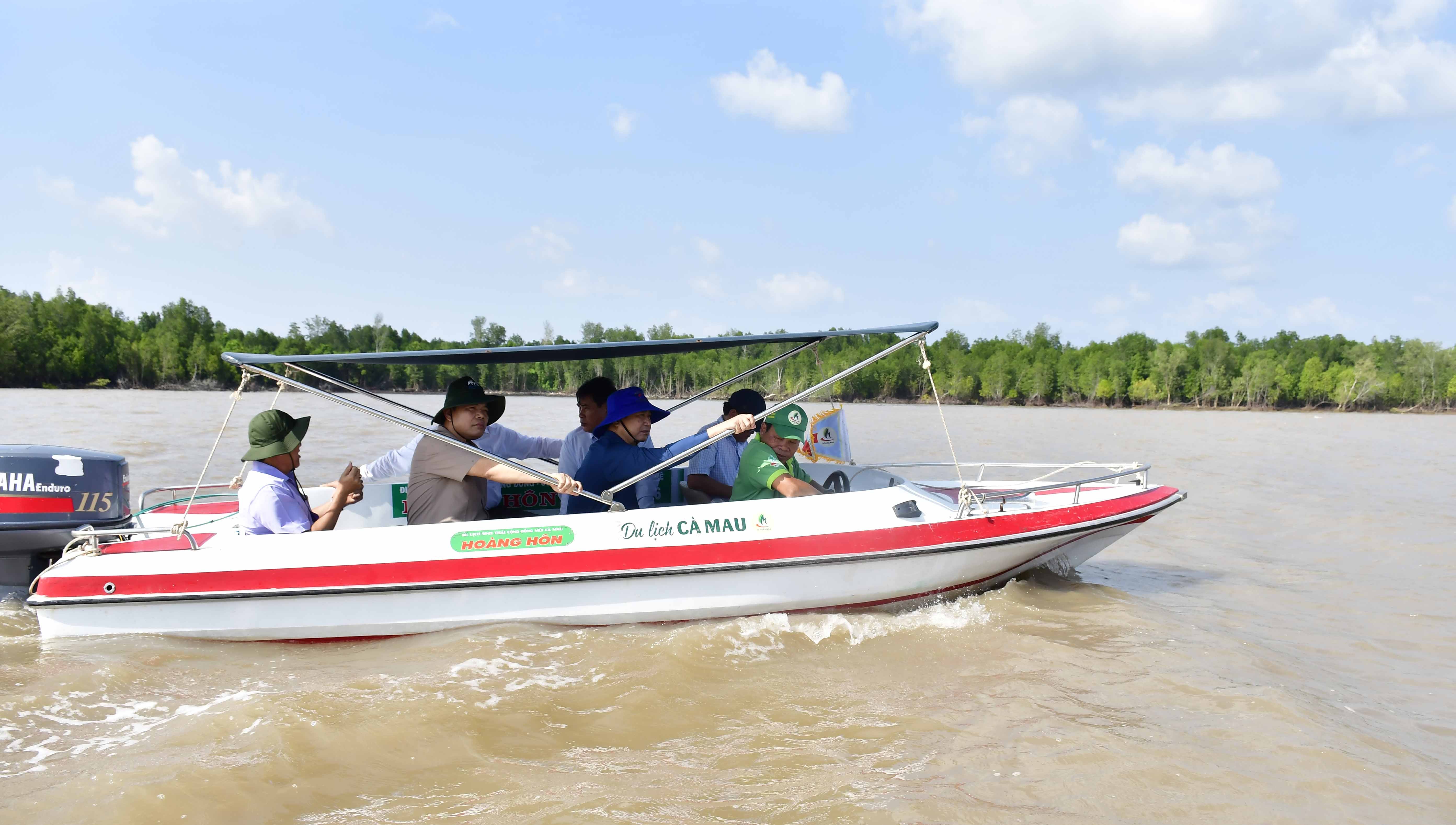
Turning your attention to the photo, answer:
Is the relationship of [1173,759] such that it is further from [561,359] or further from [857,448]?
[857,448]

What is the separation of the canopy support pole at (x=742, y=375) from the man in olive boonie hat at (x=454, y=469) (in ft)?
4.74

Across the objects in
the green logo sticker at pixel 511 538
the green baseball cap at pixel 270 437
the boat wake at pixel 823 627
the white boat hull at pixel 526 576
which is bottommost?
the boat wake at pixel 823 627

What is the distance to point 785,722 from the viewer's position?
4219 mm

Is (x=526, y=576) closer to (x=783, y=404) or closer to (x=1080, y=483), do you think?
(x=783, y=404)

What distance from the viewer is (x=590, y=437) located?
647 cm

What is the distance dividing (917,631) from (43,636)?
5.48m

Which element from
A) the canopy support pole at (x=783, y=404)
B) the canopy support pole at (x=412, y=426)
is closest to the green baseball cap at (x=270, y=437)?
the canopy support pole at (x=412, y=426)

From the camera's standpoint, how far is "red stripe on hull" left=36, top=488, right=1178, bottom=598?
16.5 ft

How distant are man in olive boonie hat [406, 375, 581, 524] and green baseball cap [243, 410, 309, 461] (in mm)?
747

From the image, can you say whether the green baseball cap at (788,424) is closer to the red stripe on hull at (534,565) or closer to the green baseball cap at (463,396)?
the red stripe on hull at (534,565)

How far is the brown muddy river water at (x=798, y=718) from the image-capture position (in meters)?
3.42

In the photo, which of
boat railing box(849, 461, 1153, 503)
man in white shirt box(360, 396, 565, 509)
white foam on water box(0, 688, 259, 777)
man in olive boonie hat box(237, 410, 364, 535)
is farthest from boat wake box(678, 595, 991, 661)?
white foam on water box(0, 688, 259, 777)

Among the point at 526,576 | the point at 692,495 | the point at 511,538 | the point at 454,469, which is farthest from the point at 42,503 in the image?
the point at 692,495

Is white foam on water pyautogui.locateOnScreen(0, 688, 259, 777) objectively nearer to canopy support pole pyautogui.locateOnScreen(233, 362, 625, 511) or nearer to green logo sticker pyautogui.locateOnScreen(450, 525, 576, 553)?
green logo sticker pyautogui.locateOnScreen(450, 525, 576, 553)
